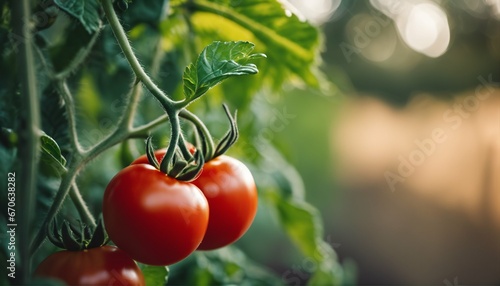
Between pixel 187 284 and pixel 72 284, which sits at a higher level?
pixel 72 284

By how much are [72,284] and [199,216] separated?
0.11m

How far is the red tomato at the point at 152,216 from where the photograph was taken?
465 millimetres

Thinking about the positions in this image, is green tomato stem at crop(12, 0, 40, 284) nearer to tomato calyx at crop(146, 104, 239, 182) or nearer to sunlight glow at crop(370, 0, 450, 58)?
tomato calyx at crop(146, 104, 239, 182)

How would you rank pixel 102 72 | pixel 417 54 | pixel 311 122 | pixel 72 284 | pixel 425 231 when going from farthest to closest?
pixel 417 54 < pixel 425 231 < pixel 311 122 < pixel 102 72 < pixel 72 284

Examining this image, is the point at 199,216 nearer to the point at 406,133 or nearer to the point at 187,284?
the point at 187,284

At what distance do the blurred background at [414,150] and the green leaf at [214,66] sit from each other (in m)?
2.68

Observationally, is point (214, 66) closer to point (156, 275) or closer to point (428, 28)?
point (156, 275)

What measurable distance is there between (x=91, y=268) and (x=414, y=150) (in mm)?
4779

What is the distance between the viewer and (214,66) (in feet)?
1.55

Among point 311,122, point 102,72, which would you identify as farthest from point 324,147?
point 102,72

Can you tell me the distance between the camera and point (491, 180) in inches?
203

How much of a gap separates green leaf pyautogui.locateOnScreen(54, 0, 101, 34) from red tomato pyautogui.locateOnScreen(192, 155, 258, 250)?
160 mm

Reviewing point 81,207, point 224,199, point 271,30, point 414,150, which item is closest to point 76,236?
point 81,207

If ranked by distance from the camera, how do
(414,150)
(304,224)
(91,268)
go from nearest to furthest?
(91,268)
(304,224)
(414,150)
